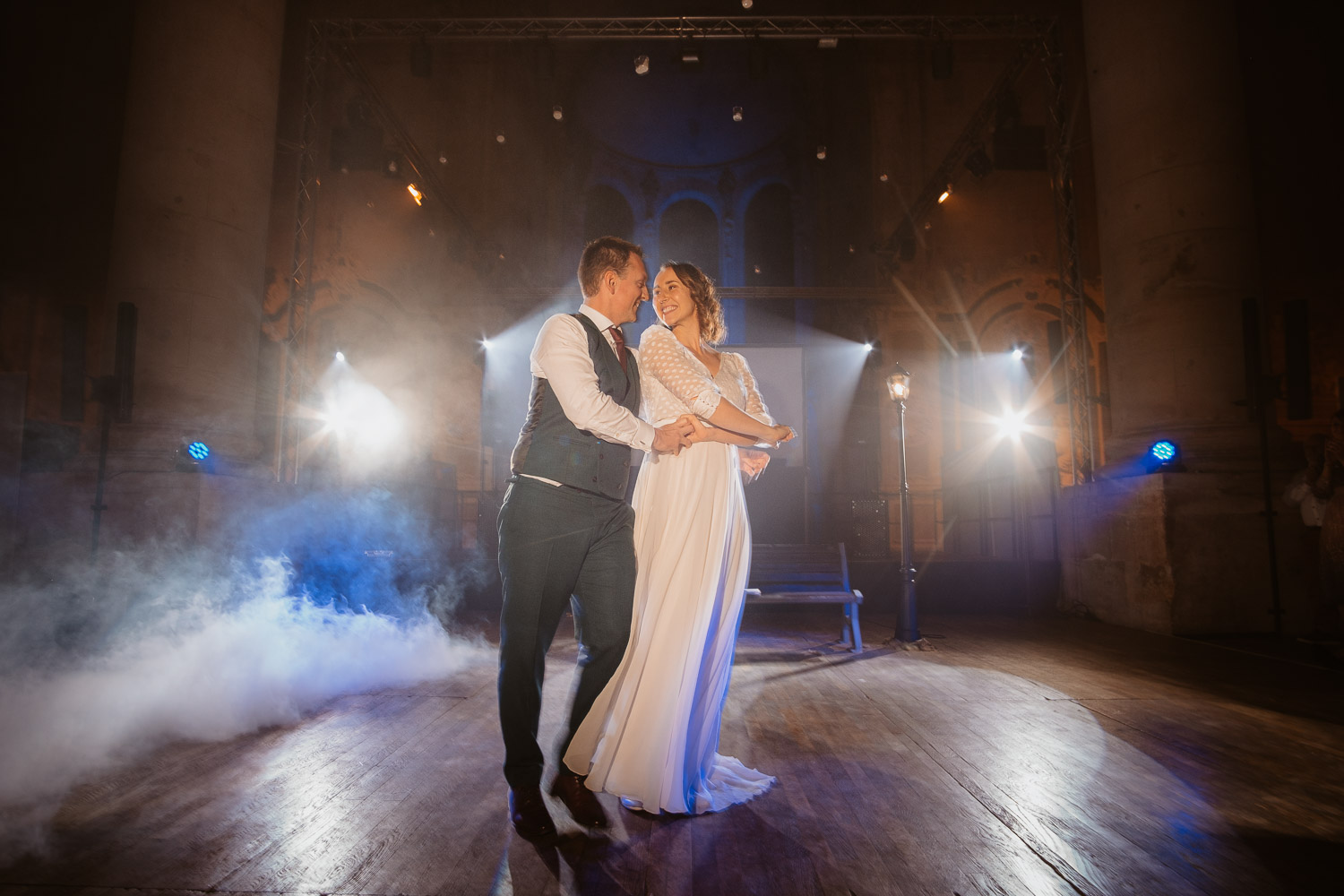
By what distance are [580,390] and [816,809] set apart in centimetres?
155

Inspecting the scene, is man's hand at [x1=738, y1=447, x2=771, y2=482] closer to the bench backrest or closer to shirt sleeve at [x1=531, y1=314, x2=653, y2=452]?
shirt sleeve at [x1=531, y1=314, x2=653, y2=452]

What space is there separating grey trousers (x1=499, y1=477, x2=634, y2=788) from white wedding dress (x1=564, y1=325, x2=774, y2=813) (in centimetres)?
11

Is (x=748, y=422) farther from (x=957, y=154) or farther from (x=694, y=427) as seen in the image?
(x=957, y=154)

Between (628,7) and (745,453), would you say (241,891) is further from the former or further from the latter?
(628,7)

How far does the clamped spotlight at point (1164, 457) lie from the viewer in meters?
5.91

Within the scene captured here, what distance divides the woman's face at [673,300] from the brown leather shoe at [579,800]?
1.60m

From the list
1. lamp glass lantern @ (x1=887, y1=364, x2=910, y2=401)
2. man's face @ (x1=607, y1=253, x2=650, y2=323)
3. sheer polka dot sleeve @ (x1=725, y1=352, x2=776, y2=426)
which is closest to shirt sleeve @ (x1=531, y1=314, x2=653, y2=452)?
man's face @ (x1=607, y1=253, x2=650, y2=323)

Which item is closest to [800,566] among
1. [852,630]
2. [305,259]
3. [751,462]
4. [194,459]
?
[852,630]

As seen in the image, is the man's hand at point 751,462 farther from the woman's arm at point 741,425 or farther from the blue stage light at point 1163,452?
the blue stage light at point 1163,452

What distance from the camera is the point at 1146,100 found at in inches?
254

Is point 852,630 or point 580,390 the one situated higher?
point 580,390

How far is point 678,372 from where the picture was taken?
2.21m

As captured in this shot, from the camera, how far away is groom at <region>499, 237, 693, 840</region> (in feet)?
6.56

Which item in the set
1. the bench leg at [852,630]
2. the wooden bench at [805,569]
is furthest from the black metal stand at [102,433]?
the bench leg at [852,630]
